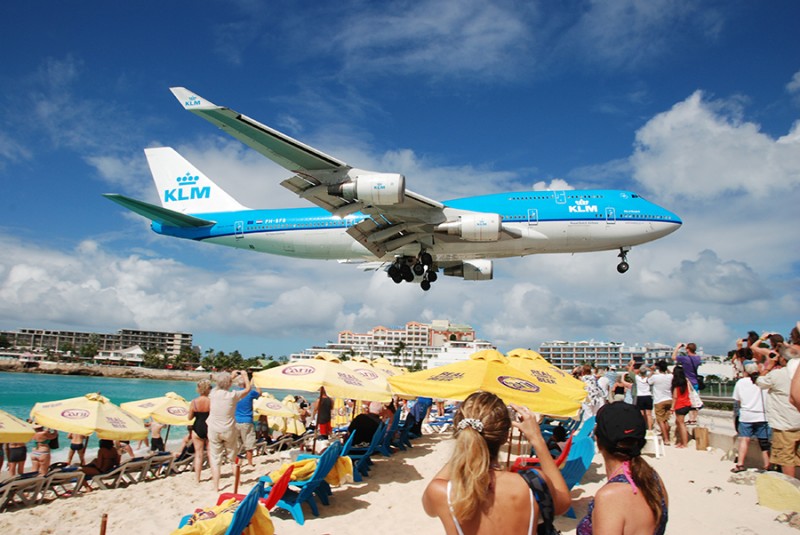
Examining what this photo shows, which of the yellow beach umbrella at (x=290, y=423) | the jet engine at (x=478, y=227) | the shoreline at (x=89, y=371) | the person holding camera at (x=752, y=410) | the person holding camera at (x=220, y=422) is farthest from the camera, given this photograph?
the shoreline at (x=89, y=371)

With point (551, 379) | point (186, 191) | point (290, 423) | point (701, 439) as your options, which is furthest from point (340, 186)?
point (186, 191)

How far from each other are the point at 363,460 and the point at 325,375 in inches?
80.0

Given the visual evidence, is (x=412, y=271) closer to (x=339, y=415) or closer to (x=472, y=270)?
(x=472, y=270)

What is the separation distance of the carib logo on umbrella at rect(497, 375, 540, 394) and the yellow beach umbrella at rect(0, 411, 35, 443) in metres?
8.60

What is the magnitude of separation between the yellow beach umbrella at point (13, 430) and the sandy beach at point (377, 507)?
1.29m

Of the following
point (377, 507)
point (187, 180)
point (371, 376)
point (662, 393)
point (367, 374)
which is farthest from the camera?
point (187, 180)

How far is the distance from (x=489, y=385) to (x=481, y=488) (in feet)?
15.8

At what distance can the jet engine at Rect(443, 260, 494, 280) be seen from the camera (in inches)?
1027

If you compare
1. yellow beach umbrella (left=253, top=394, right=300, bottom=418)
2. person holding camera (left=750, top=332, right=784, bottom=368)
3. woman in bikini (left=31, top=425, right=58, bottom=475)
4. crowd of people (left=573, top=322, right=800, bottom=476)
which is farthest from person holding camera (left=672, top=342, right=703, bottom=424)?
woman in bikini (left=31, top=425, right=58, bottom=475)

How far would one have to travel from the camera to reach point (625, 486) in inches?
103

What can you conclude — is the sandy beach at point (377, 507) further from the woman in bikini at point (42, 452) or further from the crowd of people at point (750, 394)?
the woman in bikini at point (42, 452)

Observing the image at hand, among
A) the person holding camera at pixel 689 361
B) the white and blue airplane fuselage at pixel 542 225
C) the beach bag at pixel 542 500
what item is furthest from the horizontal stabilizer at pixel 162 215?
the beach bag at pixel 542 500

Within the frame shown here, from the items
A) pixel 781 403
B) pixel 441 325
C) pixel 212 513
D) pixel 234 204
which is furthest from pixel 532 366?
pixel 441 325

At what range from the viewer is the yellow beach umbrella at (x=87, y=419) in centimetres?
1068
